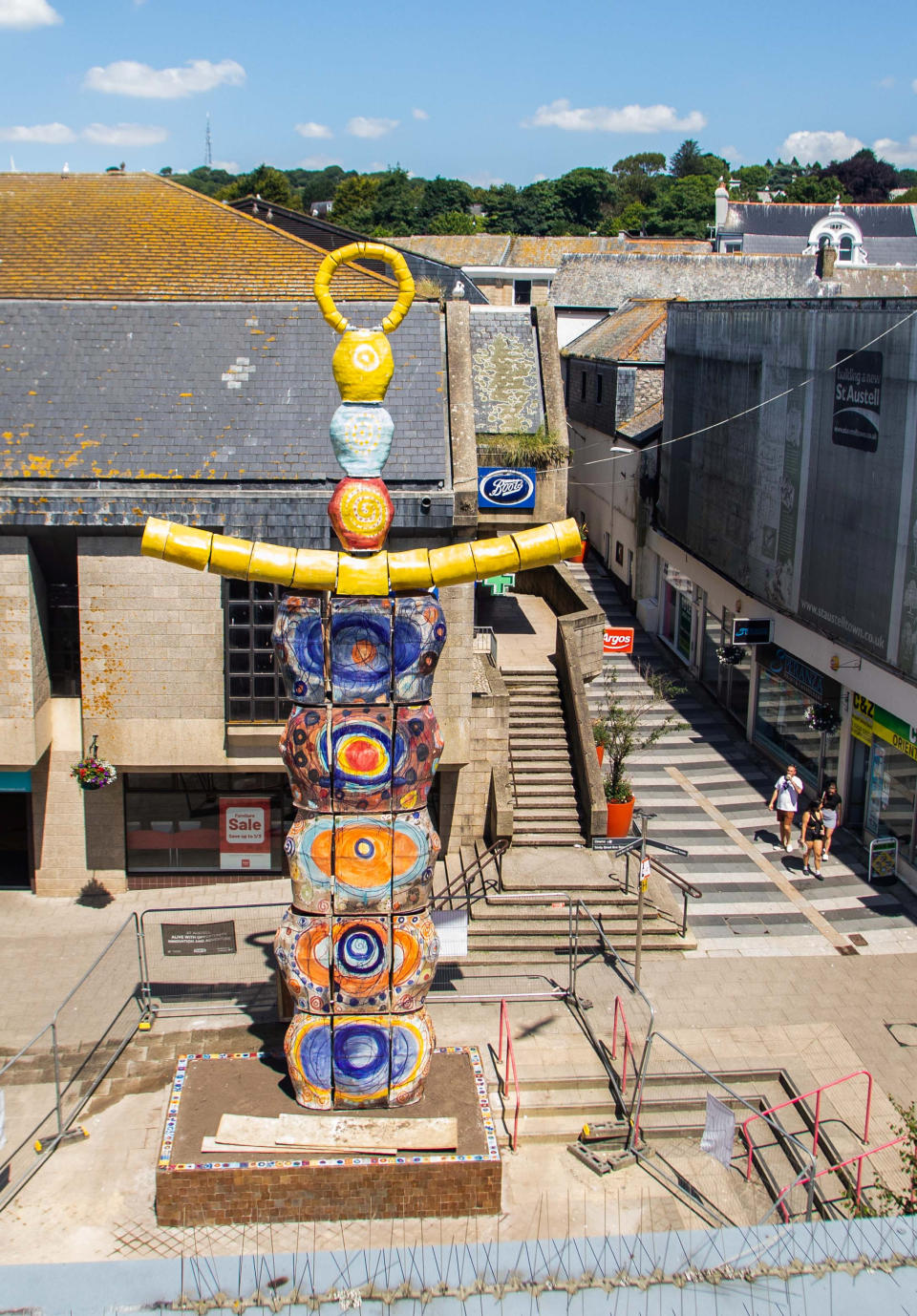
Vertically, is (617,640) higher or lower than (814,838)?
higher

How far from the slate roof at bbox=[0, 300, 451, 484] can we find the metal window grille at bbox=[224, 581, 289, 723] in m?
1.87

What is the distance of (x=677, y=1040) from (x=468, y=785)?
21.7 ft

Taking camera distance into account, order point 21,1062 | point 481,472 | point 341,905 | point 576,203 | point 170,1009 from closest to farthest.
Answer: point 341,905 → point 21,1062 → point 170,1009 → point 481,472 → point 576,203

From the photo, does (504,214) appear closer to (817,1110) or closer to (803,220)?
(803,220)

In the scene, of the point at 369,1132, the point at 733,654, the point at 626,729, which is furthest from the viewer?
the point at 733,654

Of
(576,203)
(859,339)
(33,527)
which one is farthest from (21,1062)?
(576,203)

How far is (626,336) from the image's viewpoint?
43250 millimetres

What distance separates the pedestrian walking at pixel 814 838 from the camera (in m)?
22.7

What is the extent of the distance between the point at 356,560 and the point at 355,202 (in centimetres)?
11971

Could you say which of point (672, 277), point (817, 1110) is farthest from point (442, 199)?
point (817, 1110)

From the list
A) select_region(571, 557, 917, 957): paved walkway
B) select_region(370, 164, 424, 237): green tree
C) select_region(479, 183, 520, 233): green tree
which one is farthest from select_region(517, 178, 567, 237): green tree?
select_region(571, 557, 917, 957): paved walkway

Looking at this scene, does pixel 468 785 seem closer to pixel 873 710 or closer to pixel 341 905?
pixel 873 710

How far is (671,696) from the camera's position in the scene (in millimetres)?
32312

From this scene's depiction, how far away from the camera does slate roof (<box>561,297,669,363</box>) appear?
4078 centimetres
